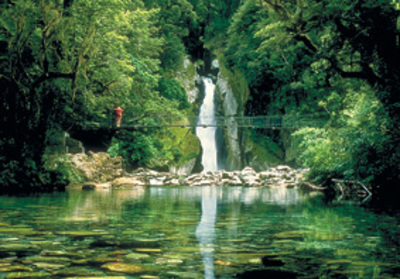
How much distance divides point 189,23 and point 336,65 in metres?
31.5

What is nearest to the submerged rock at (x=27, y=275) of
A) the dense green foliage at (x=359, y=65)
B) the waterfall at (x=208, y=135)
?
the dense green foliage at (x=359, y=65)

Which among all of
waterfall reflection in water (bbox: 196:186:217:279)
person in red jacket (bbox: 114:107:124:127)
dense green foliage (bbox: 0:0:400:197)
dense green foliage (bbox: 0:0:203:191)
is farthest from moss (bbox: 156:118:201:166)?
waterfall reflection in water (bbox: 196:186:217:279)

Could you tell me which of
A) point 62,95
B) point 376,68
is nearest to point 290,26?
point 376,68

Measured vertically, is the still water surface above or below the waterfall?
below

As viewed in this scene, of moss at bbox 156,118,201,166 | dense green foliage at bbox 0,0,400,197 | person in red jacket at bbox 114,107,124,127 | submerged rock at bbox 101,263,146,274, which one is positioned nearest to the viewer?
submerged rock at bbox 101,263,146,274

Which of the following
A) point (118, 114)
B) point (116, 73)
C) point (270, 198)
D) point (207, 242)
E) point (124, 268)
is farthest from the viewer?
point (118, 114)

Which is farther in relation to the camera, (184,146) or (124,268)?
(184,146)

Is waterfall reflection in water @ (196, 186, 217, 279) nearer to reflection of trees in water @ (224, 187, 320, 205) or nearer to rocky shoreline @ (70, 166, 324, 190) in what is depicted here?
reflection of trees in water @ (224, 187, 320, 205)

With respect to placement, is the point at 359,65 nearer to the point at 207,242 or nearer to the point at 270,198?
the point at 270,198

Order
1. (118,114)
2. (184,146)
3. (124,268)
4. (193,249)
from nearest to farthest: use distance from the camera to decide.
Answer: (124,268), (193,249), (118,114), (184,146)

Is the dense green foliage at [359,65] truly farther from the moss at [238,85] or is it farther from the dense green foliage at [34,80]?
the moss at [238,85]

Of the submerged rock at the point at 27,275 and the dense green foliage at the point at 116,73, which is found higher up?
the dense green foliage at the point at 116,73

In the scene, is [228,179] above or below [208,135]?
below

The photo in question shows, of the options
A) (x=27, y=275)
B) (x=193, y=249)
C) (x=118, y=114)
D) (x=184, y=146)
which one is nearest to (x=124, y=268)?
(x=27, y=275)
